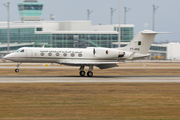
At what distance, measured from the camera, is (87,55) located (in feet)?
121

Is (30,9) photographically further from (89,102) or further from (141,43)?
(89,102)

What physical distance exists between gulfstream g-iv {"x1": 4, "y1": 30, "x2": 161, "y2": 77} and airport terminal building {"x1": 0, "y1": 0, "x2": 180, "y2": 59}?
254 ft

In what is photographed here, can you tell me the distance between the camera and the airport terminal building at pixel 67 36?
114 meters

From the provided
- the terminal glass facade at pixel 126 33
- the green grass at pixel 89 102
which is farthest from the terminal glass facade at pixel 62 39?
the green grass at pixel 89 102

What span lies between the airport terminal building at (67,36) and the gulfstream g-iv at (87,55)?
254 feet

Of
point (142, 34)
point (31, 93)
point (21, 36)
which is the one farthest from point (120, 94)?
point (21, 36)

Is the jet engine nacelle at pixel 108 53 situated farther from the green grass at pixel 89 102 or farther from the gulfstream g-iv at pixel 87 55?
the green grass at pixel 89 102

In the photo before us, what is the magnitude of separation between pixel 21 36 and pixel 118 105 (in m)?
106

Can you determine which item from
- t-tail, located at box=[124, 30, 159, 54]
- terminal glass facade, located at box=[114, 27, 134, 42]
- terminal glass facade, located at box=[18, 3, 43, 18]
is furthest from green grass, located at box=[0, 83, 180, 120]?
terminal glass facade, located at box=[18, 3, 43, 18]

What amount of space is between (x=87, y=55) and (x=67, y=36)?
7821cm

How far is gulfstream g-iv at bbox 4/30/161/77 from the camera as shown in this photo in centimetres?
3594

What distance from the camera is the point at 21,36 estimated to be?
396ft

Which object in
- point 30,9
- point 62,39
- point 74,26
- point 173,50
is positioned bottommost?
point 173,50

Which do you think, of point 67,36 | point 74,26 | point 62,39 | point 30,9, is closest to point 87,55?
point 67,36
